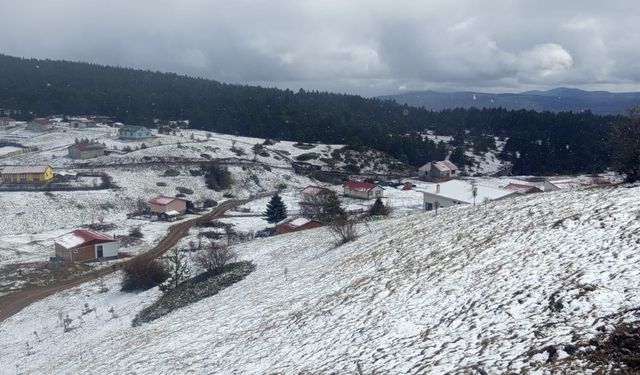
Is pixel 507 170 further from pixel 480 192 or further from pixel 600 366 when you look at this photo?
pixel 600 366

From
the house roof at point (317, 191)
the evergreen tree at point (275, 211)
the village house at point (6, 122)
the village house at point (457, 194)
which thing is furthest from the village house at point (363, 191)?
the village house at point (6, 122)

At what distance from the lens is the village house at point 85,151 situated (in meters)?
83.1

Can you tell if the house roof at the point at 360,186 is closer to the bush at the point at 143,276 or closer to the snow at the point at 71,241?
the snow at the point at 71,241

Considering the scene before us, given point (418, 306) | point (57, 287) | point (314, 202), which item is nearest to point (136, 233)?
point (57, 287)

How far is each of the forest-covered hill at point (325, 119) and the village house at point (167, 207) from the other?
180 ft

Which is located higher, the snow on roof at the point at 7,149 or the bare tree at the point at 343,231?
the snow on roof at the point at 7,149

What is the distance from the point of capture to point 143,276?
2856cm

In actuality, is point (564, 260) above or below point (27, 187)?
above

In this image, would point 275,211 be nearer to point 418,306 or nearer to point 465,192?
point 465,192

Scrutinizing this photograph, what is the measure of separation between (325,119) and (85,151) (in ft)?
196

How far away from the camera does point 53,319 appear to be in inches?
1016

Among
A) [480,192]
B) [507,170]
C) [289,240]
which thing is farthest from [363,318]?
[507,170]

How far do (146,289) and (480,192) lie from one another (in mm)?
29433

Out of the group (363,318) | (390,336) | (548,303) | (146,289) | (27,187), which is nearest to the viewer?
(548,303)
